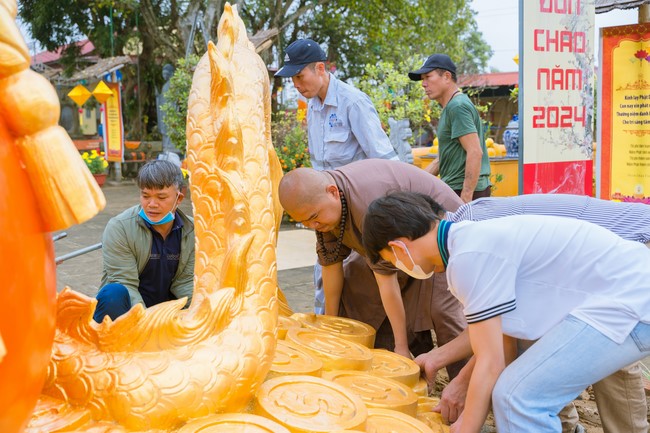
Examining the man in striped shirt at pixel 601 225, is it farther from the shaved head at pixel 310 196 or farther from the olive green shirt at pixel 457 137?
the olive green shirt at pixel 457 137

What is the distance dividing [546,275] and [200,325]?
926 millimetres

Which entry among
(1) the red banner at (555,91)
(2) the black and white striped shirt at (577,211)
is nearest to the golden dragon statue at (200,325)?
(2) the black and white striped shirt at (577,211)

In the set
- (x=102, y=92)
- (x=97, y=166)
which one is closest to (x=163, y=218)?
(x=102, y=92)

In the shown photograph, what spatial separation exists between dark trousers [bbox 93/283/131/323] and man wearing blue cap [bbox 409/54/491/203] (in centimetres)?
206

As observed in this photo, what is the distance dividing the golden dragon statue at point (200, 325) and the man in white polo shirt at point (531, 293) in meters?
0.26

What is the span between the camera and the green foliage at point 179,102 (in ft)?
34.8

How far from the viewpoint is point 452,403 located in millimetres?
1878

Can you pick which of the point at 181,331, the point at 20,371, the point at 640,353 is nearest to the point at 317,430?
the point at 181,331

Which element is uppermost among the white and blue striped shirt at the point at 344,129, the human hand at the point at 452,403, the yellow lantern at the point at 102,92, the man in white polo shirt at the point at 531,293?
the yellow lantern at the point at 102,92

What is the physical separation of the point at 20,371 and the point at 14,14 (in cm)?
48

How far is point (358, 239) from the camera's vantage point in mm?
2512

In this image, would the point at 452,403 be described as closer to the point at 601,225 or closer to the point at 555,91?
the point at 601,225

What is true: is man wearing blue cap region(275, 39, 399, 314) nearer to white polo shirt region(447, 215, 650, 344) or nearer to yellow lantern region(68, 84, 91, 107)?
white polo shirt region(447, 215, 650, 344)

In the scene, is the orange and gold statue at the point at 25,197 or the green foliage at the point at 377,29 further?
the green foliage at the point at 377,29
